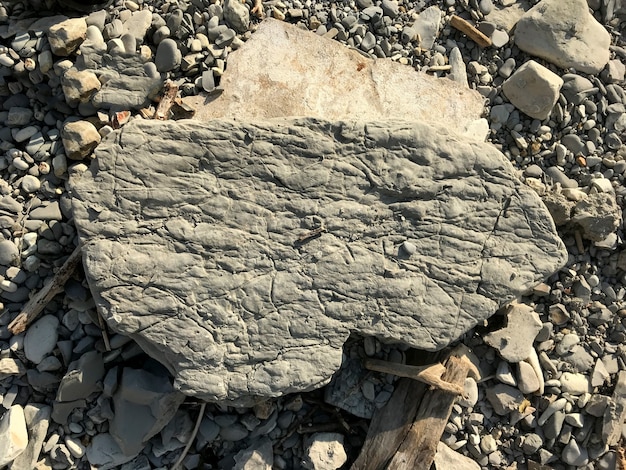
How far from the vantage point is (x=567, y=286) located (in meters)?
3.37

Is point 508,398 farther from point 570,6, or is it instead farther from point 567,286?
point 570,6

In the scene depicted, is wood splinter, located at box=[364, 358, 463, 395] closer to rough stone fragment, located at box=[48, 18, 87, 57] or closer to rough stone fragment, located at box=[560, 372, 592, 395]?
rough stone fragment, located at box=[560, 372, 592, 395]

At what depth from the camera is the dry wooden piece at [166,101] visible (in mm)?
2968

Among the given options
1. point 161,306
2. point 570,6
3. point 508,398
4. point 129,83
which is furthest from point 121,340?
point 570,6

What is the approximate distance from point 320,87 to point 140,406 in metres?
1.87

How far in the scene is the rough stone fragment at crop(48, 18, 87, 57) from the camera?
2.85 meters

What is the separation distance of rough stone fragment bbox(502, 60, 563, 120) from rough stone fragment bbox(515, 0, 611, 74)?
0.43ft

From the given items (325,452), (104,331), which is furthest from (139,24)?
(325,452)

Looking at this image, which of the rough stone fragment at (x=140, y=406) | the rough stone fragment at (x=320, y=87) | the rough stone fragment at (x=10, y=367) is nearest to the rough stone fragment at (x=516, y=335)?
the rough stone fragment at (x=320, y=87)

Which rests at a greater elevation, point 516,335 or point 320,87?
point 320,87

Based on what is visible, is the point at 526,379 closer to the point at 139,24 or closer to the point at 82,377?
the point at 82,377

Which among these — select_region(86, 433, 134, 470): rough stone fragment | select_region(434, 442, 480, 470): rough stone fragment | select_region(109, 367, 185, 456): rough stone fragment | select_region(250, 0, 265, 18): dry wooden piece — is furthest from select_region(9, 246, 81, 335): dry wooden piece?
select_region(434, 442, 480, 470): rough stone fragment

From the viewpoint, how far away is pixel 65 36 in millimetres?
2848

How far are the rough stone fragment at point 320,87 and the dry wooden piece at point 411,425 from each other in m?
1.34
